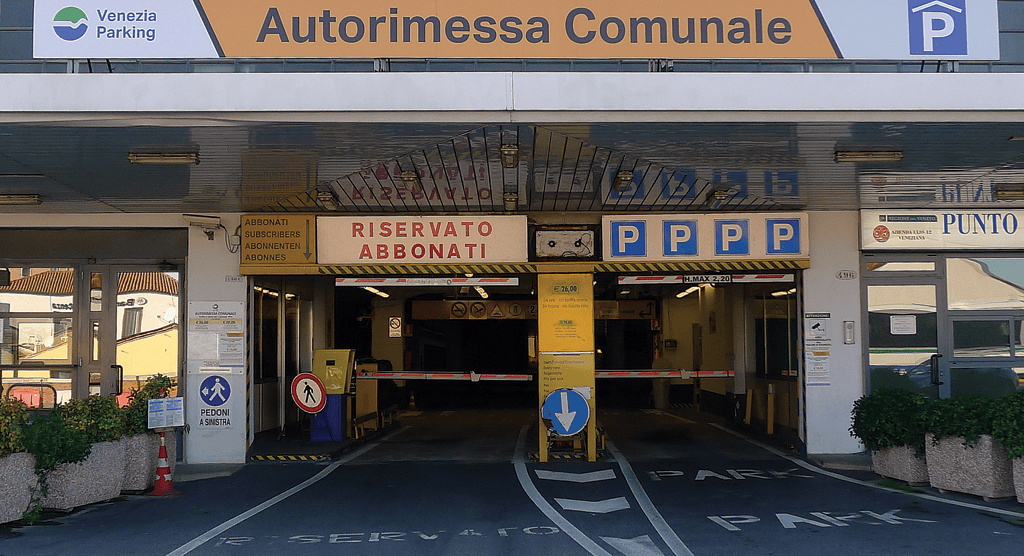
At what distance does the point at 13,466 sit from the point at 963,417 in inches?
347

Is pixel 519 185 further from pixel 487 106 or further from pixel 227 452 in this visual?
pixel 227 452

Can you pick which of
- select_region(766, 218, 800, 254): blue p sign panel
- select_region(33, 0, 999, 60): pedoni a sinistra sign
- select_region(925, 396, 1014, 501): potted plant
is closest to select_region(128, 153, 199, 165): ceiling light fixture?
select_region(33, 0, 999, 60): pedoni a sinistra sign

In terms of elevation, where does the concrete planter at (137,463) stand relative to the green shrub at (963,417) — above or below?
below

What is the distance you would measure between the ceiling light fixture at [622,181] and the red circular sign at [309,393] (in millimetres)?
5196

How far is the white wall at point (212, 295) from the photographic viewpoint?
11.3 metres

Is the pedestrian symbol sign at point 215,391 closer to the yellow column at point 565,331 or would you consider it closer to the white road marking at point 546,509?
the white road marking at point 546,509

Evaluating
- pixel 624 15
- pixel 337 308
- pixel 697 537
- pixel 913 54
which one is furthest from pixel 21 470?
pixel 337 308

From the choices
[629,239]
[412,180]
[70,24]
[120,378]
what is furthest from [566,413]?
[70,24]

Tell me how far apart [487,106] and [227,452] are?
21.6ft

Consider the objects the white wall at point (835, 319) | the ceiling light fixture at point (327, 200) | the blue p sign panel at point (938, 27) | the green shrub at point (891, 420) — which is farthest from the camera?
the white wall at point (835, 319)

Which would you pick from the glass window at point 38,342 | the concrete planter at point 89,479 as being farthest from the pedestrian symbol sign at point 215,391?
the concrete planter at point 89,479

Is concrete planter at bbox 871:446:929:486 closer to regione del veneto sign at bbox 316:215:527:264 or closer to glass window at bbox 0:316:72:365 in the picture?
regione del veneto sign at bbox 316:215:527:264

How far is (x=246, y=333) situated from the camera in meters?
11.6

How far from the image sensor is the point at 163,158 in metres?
8.52
